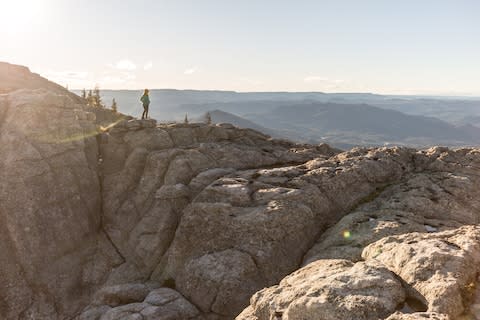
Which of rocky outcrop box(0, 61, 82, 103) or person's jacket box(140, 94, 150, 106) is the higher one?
rocky outcrop box(0, 61, 82, 103)

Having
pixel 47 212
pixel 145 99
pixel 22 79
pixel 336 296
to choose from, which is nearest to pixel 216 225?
pixel 336 296

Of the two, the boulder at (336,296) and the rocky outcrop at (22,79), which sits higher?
the rocky outcrop at (22,79)

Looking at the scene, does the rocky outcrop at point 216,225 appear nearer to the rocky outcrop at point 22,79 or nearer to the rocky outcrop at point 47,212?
the rocky outcrop at point 47,212

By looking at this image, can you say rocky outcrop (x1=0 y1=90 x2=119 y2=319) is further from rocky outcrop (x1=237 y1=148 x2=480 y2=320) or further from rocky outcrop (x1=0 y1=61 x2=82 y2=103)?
rocky outcrop (x1=0 y1=61 x2=82 y2=103)

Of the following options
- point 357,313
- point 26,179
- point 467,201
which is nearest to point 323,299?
point 357,313

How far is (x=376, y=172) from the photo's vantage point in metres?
38.3

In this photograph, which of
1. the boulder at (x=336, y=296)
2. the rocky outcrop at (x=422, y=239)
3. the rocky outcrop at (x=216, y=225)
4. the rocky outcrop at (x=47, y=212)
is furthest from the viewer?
the rocky outcrop at (x=47, y=212)

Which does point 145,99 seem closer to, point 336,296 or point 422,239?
point 422,239

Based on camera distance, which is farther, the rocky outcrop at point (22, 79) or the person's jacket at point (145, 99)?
the rocky outcrop at point (22, 79)

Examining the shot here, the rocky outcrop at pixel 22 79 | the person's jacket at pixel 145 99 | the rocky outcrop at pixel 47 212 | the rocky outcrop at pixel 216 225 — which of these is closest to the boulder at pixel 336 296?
the rocky outcrop at pixel 216 225

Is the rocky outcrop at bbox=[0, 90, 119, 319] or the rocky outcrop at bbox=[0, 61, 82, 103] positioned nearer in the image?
the rocky outcrop at bbox=[0, 90, 119, 319]

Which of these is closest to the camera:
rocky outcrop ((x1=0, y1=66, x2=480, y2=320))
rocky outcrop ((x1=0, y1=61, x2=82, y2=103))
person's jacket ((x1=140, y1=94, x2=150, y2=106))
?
rocky outcrop ((x1=0, y1=66, x2=480, y2=320))

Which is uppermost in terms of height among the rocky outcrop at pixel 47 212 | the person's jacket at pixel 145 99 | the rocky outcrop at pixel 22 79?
the rocky outcrop at pixel 22 79

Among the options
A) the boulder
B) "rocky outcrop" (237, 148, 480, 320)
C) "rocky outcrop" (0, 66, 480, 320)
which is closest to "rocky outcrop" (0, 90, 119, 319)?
"rocky outcrop" (0, 66, 480, 320)
